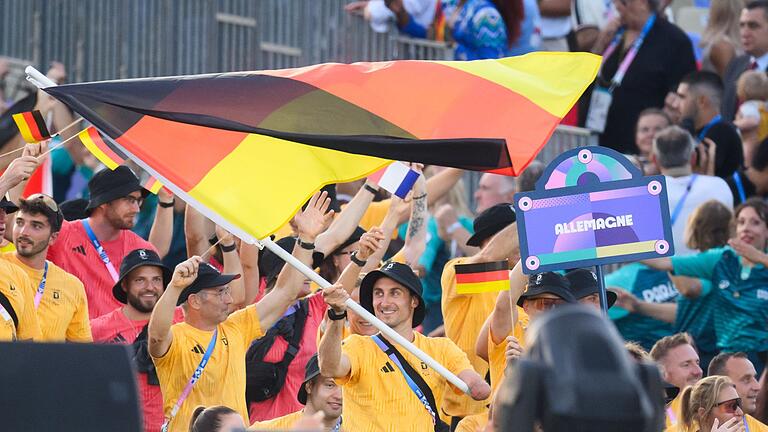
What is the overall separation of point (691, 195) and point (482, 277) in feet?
13.4

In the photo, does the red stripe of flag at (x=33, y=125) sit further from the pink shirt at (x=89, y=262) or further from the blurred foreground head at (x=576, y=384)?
the blurred foreground head at (x=576, y=384)

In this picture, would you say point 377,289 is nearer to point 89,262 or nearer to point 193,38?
point 89,262

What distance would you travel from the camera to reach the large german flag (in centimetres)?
794

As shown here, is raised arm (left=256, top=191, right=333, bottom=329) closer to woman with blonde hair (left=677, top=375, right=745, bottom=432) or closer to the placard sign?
the placard sign

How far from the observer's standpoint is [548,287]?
29.7 feet

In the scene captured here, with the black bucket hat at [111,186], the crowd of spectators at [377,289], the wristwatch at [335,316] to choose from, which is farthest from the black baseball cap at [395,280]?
the black bucket hat at [111,186]

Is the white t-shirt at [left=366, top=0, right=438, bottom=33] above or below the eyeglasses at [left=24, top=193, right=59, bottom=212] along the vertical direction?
above

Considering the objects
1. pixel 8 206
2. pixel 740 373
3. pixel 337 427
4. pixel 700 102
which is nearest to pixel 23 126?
pixel 8 206

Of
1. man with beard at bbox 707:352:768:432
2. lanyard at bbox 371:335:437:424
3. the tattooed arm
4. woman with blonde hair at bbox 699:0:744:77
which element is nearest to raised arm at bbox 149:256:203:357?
lanyard at bbox 371:335:437:424

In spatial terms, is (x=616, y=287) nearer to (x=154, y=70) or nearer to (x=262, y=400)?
(x=262, y=400)

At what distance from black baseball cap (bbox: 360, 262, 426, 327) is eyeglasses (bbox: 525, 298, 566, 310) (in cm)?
63

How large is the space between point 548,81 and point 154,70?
7331mm

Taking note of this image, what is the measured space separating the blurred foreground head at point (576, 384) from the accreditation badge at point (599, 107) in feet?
37.2

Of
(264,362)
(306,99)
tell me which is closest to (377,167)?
(306,99)
